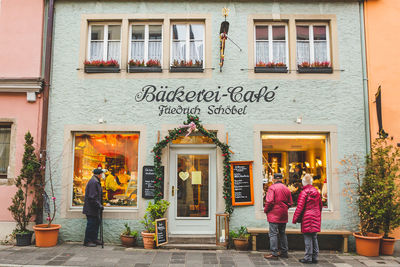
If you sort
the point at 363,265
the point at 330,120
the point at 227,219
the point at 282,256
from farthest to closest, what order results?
1. the point at 330,120
2. the point at 227,219
3. the point at 282,256
4. the point at 363,265

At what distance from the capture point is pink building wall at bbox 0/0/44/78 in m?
8.83

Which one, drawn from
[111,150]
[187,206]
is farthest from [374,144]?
[111,150]

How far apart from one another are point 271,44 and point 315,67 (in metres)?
1.35

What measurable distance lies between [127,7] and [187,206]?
5.73 meters

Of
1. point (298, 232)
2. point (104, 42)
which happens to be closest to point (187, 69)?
point (104, 42)

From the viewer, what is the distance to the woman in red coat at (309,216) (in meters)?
6.77

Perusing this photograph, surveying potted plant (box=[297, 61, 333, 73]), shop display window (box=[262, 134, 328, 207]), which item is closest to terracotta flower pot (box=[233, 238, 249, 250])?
shop display window (box=[262, 134, 328, 207])

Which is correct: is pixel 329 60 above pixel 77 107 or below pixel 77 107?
above

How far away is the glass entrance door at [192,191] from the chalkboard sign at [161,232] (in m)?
0.71

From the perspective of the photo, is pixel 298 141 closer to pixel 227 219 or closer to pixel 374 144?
pixel 374 144

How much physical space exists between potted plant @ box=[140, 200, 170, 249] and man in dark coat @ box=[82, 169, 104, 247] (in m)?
1.13

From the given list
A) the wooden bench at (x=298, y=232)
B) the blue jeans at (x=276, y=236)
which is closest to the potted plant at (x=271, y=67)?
the blue jeans at (x=276, y=236)

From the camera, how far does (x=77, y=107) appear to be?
8719mm

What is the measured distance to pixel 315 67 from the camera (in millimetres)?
8734
